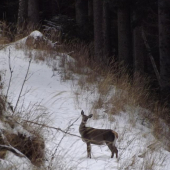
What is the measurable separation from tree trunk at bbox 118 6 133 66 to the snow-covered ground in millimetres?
4200

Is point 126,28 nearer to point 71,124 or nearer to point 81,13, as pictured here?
point 81,13

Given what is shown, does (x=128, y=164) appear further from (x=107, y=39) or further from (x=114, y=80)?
(x=107, y=39)

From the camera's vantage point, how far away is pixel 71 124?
13.0 feet

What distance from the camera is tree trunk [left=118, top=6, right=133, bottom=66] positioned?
45.0ft

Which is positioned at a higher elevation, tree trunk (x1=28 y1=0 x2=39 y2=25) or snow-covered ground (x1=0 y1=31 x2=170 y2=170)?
tree trunk (x1=28 y1=0 x2=39 y2=25)

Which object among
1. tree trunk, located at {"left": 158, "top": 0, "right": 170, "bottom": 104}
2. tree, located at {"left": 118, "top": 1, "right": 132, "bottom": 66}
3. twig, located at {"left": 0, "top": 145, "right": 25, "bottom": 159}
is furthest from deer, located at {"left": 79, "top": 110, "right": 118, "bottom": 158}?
tree, located at {"left": 118, "top": 1, "right": 132, "bottom": 66}

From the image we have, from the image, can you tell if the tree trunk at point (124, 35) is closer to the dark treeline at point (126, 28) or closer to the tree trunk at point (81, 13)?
the dark treeline at point (126, 28)

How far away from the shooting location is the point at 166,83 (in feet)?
34.9

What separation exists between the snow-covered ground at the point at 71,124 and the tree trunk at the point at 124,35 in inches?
165

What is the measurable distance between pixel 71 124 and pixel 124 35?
10.4 m

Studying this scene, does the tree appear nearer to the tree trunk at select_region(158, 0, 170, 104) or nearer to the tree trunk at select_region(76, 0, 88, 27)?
the tree trunk at select_region(158, 0, 170, 104)

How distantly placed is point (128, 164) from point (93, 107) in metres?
2.74

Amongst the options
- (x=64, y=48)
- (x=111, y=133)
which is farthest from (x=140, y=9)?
(x=111, y=133)

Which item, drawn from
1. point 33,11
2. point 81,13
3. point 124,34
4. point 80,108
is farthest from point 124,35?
point 80,108
